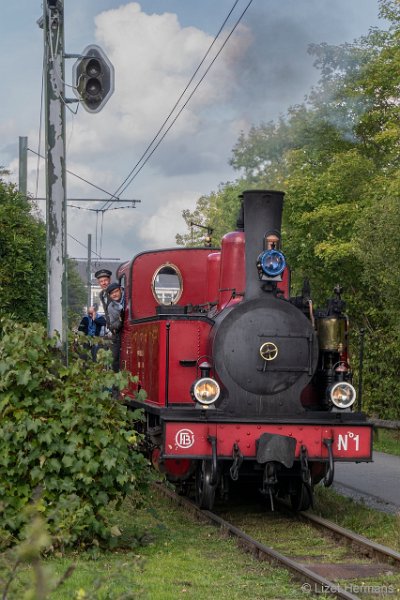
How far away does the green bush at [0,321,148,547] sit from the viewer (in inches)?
301

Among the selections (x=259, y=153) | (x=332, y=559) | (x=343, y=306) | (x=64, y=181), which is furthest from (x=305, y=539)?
(x=259, y=153)

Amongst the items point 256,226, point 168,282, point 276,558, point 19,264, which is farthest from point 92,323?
point 276,558

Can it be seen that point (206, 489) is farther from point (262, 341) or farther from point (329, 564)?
point (329, 564)

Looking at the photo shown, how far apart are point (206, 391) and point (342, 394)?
135cm

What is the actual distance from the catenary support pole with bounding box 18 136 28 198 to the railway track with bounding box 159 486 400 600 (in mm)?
16626

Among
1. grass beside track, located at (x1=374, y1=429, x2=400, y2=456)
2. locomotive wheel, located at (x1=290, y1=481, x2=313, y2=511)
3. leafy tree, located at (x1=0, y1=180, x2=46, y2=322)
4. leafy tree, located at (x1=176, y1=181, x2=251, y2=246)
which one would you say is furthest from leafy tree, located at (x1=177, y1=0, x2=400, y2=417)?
leafy tree, located at (x1=176, y1=181, x2=251, y2=246)

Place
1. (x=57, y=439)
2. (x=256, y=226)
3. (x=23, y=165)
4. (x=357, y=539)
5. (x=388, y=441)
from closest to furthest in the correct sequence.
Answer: (x=57, y=439) < (x=357, y=539) < (x=256, y=226) < (x=388, y=441) < (x=23, y=165)

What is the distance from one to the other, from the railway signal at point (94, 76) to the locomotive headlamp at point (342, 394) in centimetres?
381

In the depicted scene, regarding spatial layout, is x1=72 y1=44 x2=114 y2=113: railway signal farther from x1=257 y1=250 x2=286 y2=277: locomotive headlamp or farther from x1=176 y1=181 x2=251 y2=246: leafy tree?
x1=176 y1=181 x2=251 y2=246: leafy tree

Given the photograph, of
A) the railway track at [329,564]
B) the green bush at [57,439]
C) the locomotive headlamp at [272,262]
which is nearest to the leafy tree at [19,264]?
the railway track at [329,564]

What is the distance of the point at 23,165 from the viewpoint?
1023 inches

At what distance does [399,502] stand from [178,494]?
2.56 m

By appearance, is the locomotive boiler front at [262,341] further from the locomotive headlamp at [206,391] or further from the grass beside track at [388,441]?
the grass beside track at [388,441]

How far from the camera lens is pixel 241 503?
11.4 meters
